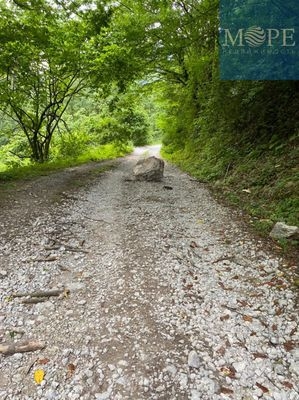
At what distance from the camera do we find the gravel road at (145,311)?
2.58 m

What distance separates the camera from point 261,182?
698 cm

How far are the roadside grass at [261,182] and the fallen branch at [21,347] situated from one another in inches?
146

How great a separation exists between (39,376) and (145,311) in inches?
48.8

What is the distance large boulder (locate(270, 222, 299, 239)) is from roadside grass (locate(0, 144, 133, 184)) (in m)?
7.61

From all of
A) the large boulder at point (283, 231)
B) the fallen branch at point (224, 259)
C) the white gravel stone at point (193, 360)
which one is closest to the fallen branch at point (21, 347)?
the white gravel stone at point (193, 360)

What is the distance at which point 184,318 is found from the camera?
3.32 metres

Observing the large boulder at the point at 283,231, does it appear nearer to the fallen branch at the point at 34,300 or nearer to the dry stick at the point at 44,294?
the dry stick at the point at 44,294

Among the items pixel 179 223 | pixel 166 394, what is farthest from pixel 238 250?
pixel 166 394

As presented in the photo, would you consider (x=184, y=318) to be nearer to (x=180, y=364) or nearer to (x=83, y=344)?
(x=180, y=364)

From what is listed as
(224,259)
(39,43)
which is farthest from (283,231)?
(39,43)

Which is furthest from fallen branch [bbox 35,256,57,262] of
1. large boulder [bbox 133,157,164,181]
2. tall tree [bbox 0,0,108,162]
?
tall tree [bbox 0,0,108,162]

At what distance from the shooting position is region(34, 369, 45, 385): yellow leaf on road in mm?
2576

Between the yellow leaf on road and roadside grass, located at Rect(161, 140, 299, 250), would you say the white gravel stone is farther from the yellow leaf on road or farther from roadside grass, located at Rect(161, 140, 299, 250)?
roadside grass, located at Rect(161, 140, 299, 250)

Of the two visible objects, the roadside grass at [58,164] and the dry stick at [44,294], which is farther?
the roadside grass at [58,164]
